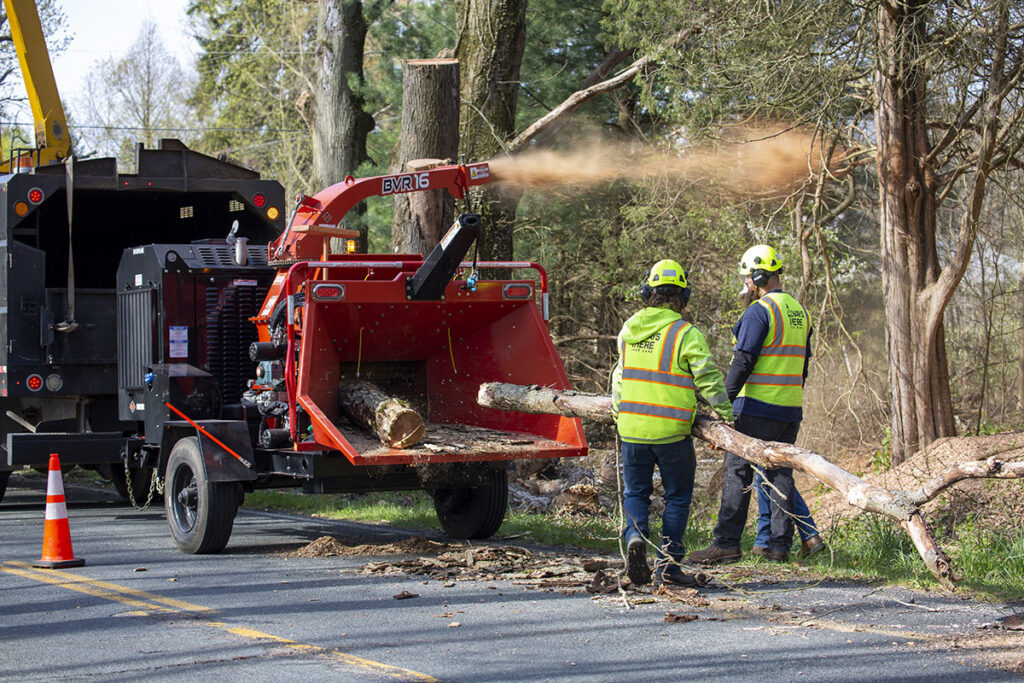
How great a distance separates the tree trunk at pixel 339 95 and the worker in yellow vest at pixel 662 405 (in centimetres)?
1303

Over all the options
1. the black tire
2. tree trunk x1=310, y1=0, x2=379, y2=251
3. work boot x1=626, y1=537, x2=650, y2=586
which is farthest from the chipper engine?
tree trunk x1=310, y1=0, x2=379, y2=251

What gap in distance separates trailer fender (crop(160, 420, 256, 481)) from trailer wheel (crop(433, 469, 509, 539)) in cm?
152

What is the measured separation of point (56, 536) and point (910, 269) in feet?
24.9

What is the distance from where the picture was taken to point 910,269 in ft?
34.2

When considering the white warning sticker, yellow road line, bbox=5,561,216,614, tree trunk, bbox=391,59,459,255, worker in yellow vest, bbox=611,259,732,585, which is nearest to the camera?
yellow road line, bbox=5,561,216,614

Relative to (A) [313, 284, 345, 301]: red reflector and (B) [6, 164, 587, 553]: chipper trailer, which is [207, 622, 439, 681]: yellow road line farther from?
(A) [313, 284, 345, 301]: red reflector

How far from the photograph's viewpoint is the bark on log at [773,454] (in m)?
5.15

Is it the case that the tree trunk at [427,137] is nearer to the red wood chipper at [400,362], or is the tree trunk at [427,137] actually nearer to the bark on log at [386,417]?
the red wood chipper at [400,362]

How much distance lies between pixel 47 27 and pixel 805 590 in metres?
22.4

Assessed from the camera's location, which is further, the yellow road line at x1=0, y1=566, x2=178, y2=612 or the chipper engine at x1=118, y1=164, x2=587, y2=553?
the chipper engine at x1=118, y1=164, x2=587, y2=553

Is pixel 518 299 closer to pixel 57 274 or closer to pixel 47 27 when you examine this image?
pixel 57 274

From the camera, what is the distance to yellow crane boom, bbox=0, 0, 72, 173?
40.0 feet

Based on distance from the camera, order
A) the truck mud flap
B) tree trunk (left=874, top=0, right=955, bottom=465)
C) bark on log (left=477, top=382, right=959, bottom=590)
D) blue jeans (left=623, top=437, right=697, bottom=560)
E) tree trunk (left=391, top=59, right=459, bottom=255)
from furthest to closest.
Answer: tree trunk (left=391, top=59, right=459, bottom=255) < tree trunk (left=874, top=0, right=955, bottom=465) < the truck mud flap < blue jeans (left=623, top=437, right=697, bottom=560) < bark on log (left=477, top=382, right=959, bottom=590)

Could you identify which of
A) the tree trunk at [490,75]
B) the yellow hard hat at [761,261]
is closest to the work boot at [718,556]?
the yellow hard hat at [761,261]
